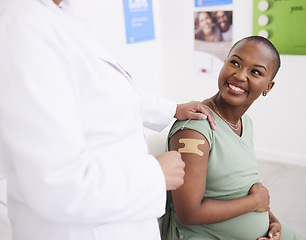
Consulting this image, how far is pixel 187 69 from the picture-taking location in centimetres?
367

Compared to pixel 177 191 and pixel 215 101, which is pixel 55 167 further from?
pixel 215 101

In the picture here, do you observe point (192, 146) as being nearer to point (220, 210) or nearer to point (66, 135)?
point (220, 210)

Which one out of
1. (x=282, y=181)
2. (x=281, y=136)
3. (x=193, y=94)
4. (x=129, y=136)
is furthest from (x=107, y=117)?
(x=193, y=94)

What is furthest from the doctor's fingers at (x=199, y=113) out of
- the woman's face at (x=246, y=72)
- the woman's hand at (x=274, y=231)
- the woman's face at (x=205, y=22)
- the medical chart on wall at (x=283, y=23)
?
the woman's face at (x=205, y=22)

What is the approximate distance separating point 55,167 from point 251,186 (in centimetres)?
90

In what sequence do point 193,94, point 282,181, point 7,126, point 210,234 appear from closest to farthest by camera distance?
point 7,126 → point 210,234 → point 282,181 → point 193,94

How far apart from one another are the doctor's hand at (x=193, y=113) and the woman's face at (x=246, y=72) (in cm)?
14

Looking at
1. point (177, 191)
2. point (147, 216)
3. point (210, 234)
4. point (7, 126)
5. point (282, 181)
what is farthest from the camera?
point (282, 181)

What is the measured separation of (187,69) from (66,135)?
10.5 feet

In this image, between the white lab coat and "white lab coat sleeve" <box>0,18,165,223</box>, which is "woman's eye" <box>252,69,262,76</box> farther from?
"white lab coat sleeve" <box>0,18,165,223</box>

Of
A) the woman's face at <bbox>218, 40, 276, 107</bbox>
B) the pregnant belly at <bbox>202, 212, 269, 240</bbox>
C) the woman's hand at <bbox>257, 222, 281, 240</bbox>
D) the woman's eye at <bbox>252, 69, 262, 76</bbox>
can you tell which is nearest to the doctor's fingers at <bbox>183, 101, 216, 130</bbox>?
the woman's face at <bbox>218, 40, 276, 107</bbox>

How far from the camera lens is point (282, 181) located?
109 inches

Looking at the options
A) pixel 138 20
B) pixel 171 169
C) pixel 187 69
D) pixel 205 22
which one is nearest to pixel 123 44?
pixel 138 20

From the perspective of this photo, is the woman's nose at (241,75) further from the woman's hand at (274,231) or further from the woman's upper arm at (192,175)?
the woman's hand at (274,231)
